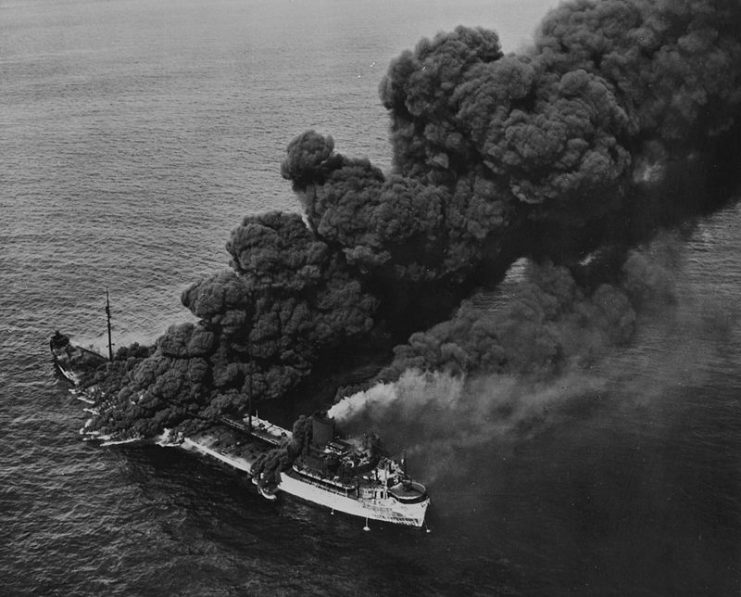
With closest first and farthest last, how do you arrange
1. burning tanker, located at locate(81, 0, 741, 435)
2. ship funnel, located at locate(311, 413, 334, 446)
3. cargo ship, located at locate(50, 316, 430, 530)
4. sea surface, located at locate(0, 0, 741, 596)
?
1. sea surface, located at locate(0, 0, 741, 596)
2. cargo ship, located at locate(50, 316, 430, 530)
3. ship funnel, located at locate(311, 413, 334, 446)
4. burning tanker, located at locate(81, 0, 741, 435)

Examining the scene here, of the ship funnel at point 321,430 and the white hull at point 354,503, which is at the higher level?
the ship funnel at point 321,430

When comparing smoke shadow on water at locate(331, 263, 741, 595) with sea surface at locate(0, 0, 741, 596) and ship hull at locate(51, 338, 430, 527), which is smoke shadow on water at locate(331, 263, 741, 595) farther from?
ship hull at locate(51, 338, 430, 527)

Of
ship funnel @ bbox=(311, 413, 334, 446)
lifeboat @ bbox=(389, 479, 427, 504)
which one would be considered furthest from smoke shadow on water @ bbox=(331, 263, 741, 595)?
ship funnel @ bbox=(311, 413, 334, 446)

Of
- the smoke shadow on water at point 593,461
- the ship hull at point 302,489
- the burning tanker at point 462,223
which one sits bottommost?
the ship hull at point 302,489

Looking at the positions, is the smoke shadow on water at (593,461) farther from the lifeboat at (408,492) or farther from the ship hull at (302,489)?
the ship hull at (302,489)

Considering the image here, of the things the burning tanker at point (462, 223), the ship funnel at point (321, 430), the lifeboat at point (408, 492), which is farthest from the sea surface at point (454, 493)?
the burning tanker at point (462, 223)

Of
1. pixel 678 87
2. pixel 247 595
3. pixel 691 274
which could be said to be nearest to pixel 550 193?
pixel 678 87

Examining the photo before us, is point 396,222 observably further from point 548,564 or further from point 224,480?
point 548,564
